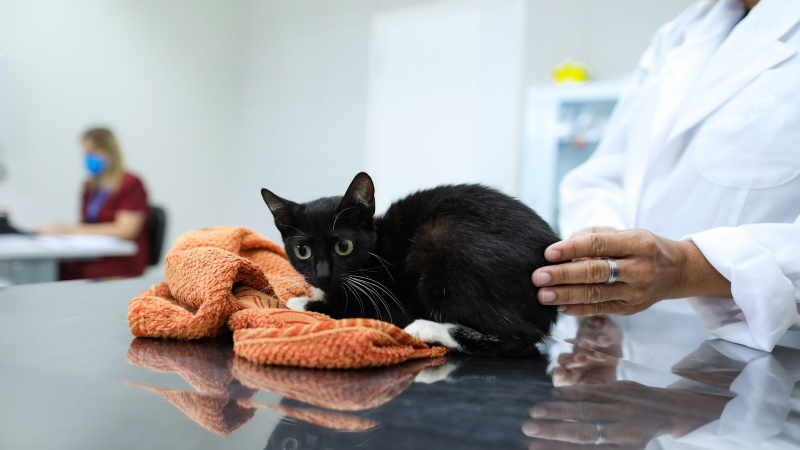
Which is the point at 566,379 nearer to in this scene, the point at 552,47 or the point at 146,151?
the point at 552,47

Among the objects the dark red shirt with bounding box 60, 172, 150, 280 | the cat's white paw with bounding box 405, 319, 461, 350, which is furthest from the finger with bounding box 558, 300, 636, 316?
the dark red shirt with bounding box 60, 172, 150, 280

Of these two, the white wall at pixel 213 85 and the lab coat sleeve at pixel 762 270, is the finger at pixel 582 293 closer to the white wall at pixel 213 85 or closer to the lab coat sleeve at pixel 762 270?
the lab coat sleeve at pixel 762 270

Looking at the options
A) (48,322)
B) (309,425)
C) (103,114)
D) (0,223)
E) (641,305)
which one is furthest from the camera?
(103,114)

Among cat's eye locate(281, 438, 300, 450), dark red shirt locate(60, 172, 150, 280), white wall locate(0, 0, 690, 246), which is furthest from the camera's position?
white wall locate(0, 0, 690, 246)

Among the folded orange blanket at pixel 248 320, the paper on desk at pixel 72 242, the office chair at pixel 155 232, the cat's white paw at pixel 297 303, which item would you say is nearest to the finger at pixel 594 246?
the folded orange blanket at pixel 248 320

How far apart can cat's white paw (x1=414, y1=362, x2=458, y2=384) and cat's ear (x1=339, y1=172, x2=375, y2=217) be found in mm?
388

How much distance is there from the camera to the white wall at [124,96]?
167 inches

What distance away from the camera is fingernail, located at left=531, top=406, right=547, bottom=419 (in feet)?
1.59

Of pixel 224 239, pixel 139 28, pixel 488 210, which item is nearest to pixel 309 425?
pixel 488 210

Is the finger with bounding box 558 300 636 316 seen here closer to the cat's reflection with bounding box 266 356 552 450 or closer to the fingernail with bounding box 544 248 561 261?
the fingernail with bounding box 544 248 561 261

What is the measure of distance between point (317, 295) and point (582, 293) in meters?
0.48

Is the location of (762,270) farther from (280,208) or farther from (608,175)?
(280,208)

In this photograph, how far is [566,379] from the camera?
0.62m

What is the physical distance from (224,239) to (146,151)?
4.97 metres
